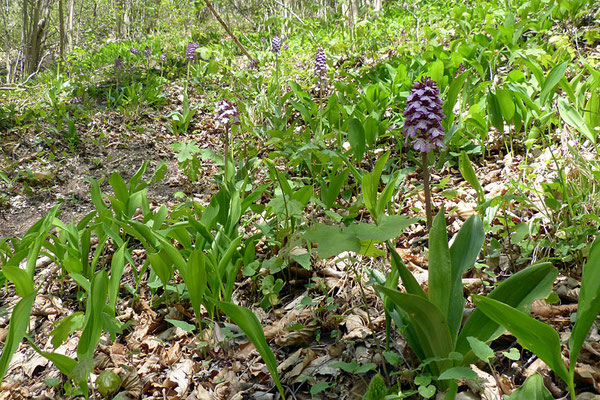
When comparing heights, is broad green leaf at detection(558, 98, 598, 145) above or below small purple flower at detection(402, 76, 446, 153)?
below

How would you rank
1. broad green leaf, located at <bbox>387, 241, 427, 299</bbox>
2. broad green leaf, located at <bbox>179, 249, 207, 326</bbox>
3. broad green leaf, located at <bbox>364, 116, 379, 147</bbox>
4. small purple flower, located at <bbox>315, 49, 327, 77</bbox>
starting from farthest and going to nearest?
small purple flower, located at <bbox>315, 49, 327, 77</bbox>
broad green leaf, located at <bbox>364, 116, 379, 147</bbox>
broad green leaf, located at <bbox>179, 249, 207, 326</bbox>
broad green leaf, located at <bbox>387, 241, 427, 299</bbox>

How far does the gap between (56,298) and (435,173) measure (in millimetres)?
2467

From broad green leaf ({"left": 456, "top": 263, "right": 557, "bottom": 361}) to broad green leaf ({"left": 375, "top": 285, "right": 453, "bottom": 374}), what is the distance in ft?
0.25

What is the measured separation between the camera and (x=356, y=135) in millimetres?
2660

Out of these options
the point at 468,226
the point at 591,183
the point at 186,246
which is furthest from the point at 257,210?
the point at 591,183

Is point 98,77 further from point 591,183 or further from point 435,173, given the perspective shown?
point 591,183

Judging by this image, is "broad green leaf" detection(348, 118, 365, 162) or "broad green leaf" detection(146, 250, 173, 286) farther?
"broad green leaf" detection(348, 118, 365, 162)

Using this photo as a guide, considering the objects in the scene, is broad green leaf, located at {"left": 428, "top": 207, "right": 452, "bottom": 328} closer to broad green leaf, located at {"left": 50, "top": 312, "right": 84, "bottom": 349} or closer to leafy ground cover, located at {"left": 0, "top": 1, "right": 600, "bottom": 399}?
leafy ground cover, located at {"left": 0, "top": 1, "right": 600, "bottom": 399}

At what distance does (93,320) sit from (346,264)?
103 cm

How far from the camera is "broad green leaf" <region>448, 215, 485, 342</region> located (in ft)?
4.07

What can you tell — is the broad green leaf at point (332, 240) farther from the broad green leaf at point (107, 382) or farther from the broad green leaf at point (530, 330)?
the broad green leaf at point (107, 382)

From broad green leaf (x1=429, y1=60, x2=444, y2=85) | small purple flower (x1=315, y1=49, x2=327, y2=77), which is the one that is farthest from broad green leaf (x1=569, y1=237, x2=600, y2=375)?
small purple flower (x1=315, y1=49, x2=327, y2=77)

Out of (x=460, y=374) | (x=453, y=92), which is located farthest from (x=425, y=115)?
(x=453, y=92)

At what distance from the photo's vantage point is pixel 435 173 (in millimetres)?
2893
